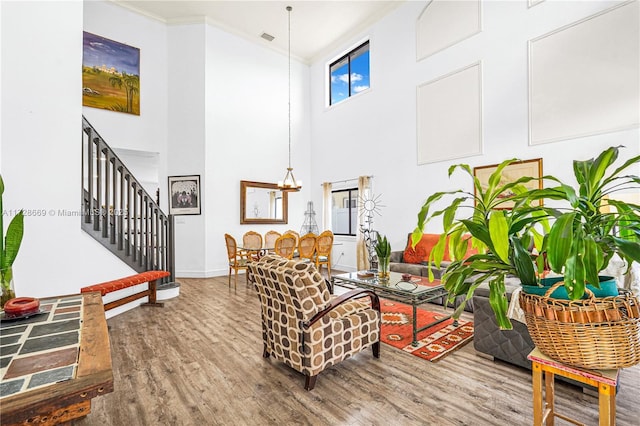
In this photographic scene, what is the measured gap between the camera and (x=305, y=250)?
5.80 m

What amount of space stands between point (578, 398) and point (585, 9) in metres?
4.85

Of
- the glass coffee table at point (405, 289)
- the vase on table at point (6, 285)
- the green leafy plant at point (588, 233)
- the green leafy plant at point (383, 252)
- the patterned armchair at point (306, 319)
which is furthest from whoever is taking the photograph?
the green leafy plant at point (383, 252)

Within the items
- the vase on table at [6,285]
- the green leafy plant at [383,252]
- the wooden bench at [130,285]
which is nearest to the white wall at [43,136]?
the wooden bench at [130,285]

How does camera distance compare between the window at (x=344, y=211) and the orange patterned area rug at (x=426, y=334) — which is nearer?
the orange patterned area rug at (x=426, y=334)

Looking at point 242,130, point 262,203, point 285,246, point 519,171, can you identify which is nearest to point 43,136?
point 285,246

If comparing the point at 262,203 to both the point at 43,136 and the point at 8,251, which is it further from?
the point at 8,251

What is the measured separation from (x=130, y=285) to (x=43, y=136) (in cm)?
183

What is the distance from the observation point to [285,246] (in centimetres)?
532

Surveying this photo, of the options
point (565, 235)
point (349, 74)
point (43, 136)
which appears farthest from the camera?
point (349, 74)

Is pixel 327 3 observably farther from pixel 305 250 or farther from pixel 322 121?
pixel 305 250

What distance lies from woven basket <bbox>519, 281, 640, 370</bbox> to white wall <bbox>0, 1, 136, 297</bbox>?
3730mm

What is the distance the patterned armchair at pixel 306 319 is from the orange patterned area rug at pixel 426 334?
59 centimetres

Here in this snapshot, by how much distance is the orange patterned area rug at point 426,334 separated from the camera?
2.86 meters

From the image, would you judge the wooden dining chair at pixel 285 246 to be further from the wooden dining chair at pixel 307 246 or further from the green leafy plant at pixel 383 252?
the green leafy plant at pixel 383 252
